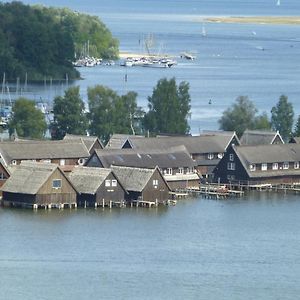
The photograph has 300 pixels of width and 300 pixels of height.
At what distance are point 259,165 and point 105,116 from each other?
551 cm

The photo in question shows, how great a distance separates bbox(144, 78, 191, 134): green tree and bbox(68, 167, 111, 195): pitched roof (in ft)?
28.8

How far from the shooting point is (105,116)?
43.1 meters

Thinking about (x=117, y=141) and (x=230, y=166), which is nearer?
(x=230, y=166)

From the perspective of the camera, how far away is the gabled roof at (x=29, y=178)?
34344mm

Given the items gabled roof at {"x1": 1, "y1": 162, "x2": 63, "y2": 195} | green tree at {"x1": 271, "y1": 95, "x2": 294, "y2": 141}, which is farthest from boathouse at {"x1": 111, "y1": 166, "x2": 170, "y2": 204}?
green tree at {"x1": 271, "y1": 95, "x2": 294, "y2": 141}

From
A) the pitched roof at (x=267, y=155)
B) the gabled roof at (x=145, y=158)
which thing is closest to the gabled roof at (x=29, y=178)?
the gabled roof at (x=145, y=158)

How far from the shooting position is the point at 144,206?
3534 centimetres

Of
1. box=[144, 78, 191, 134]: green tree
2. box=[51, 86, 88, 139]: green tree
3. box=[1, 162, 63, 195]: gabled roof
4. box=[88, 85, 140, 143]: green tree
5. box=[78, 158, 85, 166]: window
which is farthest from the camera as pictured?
box=[144, 78, 191, 134]: green tree

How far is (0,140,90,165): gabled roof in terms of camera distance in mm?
36906

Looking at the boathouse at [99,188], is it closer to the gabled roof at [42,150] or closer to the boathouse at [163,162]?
the boathouse at [163,162]

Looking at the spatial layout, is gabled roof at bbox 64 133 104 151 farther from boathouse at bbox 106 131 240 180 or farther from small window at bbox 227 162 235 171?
small window at bbox 227 162 235 171

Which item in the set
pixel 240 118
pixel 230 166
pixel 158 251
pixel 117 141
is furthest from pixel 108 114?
pixel 158 251

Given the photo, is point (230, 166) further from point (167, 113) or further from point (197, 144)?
point (167, 113)

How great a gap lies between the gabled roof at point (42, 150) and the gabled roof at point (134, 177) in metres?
2.25
